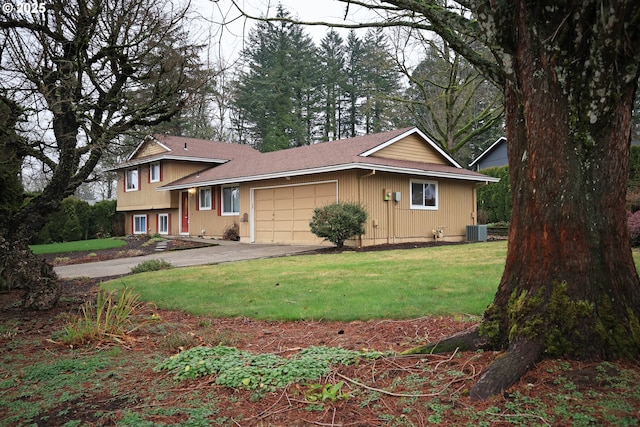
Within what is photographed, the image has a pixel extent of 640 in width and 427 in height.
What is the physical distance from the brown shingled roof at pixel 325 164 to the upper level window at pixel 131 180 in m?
5.80

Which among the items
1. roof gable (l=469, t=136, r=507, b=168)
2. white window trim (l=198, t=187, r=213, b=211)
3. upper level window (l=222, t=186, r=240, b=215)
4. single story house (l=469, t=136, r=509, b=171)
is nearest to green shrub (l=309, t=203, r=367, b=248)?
upper level window (l=222, t=186, r=240, b=215)

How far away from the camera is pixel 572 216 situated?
3.28 meters

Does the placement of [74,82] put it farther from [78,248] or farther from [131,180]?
[131,180]

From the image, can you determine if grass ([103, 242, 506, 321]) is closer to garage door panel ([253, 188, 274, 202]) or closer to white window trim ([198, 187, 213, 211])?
garage door panel ([253, 188, 274, 202])

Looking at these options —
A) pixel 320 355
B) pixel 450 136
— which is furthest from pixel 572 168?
pixel 450 136

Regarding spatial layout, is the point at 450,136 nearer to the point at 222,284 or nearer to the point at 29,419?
the point at 222,284

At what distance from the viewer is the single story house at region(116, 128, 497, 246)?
16938 mm

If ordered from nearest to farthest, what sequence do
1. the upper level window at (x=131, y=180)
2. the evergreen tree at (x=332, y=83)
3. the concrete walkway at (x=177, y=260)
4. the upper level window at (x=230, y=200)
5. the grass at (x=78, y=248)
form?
the concrete walkway at (x=177, y=260) < the grass at (x=78, y=248) < the upper level window at (x=230, y=200) < the upper level window at (x=131, y=180) < the evergreen tree at (x=332, y=83)

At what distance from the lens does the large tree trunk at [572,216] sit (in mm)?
3145

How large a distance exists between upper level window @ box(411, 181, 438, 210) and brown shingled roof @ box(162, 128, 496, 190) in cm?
71

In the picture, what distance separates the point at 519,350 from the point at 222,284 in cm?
627

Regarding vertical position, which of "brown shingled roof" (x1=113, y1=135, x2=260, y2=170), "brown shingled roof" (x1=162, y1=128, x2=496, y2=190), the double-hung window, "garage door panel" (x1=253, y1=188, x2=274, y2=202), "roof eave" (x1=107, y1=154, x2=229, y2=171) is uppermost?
"brown shingled roof" (x1=113, y1=135, x2=260, y2=170)

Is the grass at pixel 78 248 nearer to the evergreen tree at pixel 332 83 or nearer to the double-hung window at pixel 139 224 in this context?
the double-hung window at pixel 139 224

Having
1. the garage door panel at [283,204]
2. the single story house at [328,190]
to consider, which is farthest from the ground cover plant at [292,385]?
the garage door panel at [283,204]
